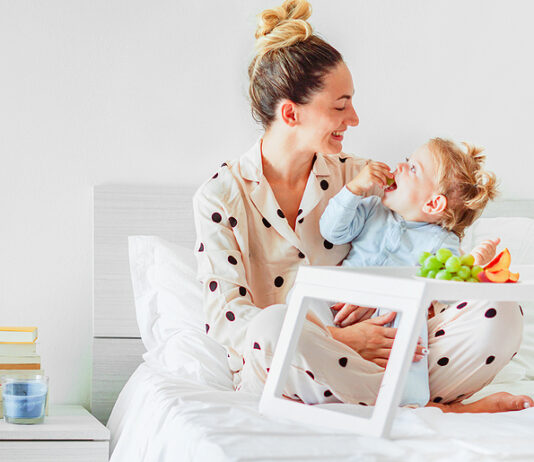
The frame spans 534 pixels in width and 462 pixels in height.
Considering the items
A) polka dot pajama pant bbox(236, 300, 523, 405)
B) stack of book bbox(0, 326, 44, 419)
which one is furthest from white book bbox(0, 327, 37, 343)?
polka dot pajama pant bbox(236, 300, 523, 405)

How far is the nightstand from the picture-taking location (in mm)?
1893

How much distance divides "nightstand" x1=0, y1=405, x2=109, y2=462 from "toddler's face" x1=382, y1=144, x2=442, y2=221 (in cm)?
91

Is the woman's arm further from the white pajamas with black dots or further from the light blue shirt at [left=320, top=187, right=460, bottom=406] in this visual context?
the light blue shirt at [left=320, top=187, right=460, bottom=406]

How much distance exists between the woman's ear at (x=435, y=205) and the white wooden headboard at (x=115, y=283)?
0.84 m

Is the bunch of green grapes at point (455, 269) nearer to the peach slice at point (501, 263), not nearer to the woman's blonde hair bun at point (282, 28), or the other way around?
the peach slice at point (501, 263)

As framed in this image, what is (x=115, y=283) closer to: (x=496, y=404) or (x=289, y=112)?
(x=289, y=112)

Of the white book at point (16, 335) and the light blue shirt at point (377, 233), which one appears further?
the white book at point (16, 335)

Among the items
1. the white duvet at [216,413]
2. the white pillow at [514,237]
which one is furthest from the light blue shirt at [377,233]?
the white pillow at [514,237]

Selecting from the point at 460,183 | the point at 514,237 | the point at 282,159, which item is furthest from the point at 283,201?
the point at 514,237

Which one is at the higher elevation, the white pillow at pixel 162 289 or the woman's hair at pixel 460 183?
the woman's hair at pixel 460 183

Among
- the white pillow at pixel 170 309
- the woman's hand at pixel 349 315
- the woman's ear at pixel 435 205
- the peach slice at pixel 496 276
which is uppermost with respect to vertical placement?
the peach slice at pixel 496 276

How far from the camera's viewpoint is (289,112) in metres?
1.95

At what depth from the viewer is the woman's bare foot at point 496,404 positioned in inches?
61.3

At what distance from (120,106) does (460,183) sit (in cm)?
107
